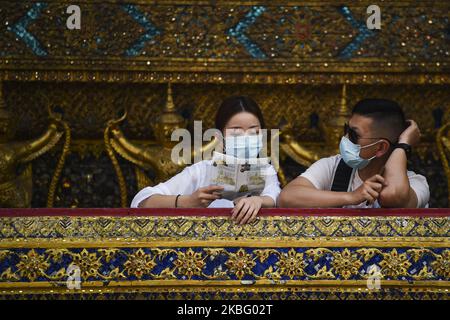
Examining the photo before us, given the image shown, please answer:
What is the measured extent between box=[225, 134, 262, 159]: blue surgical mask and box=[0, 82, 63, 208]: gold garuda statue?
1.76m

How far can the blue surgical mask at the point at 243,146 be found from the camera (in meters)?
5.20

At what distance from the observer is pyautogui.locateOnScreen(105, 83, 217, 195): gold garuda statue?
6.52 metres

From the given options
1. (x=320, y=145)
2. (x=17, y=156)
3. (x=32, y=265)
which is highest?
(x=320, y=145)

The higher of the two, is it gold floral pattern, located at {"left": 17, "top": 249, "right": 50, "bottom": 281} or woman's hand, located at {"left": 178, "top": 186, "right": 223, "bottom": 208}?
woman's hand, located at {"left": 178, "top": 186, "right": 223, "bottom": 208}

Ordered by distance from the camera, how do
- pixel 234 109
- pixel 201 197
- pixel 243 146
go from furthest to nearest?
pixel 234 109 → pixel 243 146 → pixel 201 197

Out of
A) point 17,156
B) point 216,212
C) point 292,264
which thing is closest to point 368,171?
point 292,264

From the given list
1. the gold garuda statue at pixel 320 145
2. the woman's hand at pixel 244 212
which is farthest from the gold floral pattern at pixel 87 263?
the gold garuda statue at pixel 320 145

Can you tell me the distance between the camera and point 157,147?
22.0 ft

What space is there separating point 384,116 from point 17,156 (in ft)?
7.60

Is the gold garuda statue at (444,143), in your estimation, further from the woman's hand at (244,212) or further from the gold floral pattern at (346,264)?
the woman's hand at (244,212)

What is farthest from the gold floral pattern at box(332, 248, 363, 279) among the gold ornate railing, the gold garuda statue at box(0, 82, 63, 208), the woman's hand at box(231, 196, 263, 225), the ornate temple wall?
the gold garuda statue at box(0, 82, 63, 208)

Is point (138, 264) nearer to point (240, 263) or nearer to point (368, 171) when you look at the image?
point (240, 263)

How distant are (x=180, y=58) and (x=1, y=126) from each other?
1118mm

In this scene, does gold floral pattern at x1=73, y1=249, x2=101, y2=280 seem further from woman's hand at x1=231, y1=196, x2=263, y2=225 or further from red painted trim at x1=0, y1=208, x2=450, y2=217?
woman's hand at x1=231, y1=196, x2=263, y2=225
